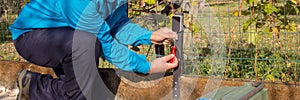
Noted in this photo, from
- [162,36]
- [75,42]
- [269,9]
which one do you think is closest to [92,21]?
[75,42]

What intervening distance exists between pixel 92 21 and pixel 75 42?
8.0 inches

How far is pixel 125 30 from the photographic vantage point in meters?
3.50

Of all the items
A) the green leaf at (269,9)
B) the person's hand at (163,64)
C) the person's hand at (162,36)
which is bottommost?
the person's hand at (163,64)

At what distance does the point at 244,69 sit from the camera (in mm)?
4180

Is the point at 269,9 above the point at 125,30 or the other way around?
above

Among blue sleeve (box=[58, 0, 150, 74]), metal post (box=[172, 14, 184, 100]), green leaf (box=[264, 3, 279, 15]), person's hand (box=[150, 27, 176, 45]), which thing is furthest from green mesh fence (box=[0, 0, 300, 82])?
blue sleeve (box=[58, 0, 150, 74])

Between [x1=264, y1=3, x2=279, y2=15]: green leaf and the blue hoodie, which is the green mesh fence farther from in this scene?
the blue hoodie

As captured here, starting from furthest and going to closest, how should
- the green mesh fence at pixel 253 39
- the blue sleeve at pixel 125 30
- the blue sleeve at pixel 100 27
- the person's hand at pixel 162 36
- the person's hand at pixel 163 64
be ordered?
the green mesh fence at pixel 253 39 → the blue sleeve at pixel 125 30 → the person's hand at pixel 162 36 → the person's hand at pixel 163 64 → the blue sleeve at pixel 100 27

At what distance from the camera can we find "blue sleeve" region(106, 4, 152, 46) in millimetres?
3395

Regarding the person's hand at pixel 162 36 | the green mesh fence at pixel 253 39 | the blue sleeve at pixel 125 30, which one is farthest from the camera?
the green mesh fence at pixel 253 39

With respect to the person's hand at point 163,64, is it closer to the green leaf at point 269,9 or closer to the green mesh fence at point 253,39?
the green mesh fence at point 253,39

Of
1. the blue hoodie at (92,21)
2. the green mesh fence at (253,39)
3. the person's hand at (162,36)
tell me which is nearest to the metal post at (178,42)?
the person's hand at (162,36)

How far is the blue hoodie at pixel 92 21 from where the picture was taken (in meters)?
2.95

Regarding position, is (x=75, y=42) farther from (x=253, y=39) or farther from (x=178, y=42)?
(x=253, y=39)
